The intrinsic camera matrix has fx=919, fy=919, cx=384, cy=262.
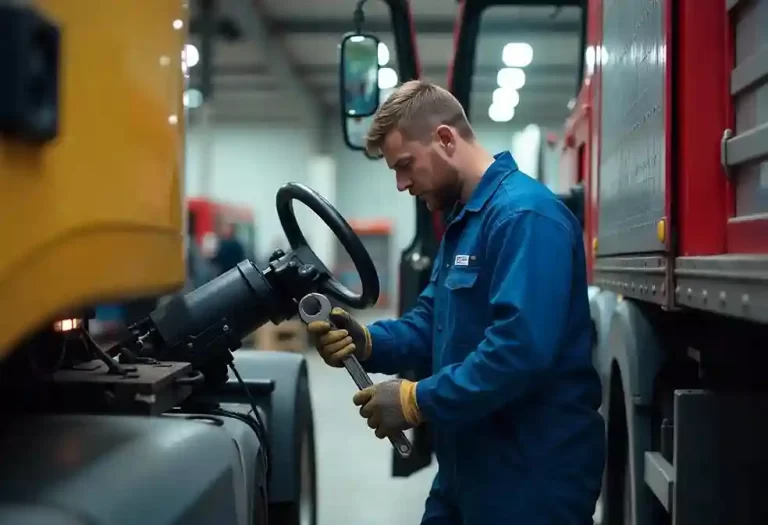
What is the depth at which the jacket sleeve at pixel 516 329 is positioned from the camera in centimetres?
215

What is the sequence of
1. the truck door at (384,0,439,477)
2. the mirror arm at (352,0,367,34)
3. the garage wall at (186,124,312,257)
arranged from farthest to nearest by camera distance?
1. the garage wall at (186,124,312,257)
2. the truck door at (384,0,439,477)
3. the mirror arm at (352,0,367,34)

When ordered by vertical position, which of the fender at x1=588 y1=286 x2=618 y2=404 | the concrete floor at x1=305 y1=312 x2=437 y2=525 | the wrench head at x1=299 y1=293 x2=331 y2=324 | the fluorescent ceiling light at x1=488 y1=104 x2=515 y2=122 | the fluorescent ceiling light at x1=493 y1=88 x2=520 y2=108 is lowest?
the concrete floor at x1=305 y1=312 x2=437 y2=525

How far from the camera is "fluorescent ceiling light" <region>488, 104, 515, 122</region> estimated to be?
69.3 feet

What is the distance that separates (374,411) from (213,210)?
1420cm

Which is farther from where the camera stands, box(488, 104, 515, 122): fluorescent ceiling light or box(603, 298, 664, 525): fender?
box(488, 104, 515, 122): fluorescent ceiling light

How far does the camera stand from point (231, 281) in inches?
122

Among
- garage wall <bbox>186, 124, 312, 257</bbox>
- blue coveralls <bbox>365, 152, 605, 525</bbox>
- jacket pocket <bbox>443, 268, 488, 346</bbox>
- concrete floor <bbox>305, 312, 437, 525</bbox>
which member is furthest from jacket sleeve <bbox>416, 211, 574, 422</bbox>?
garage wall <bbox>186, 124, 312, 257</bbox>

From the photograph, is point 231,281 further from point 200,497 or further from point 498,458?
point 200,497

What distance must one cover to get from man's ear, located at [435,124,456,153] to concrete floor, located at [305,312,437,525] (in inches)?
122

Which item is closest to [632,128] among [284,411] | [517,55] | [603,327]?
[603,327]

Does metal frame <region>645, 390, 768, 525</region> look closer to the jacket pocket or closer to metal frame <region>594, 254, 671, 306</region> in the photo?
metal frame <region>594, 254, 671, 306</region>

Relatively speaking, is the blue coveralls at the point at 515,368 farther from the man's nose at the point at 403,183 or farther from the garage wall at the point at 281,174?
the garage wall at the point at 281,174

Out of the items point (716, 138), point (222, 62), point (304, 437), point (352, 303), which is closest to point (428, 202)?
point (352, 303)

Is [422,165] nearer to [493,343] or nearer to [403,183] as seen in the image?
[403,183]
